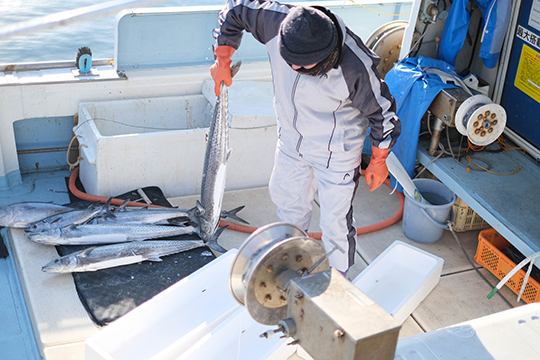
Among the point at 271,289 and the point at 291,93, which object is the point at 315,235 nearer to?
the point at 291,93

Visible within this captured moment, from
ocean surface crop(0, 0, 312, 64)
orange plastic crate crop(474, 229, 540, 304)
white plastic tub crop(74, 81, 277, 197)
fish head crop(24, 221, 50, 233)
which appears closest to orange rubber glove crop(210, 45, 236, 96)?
white plastic tub crop(74, 81, 277, 197)

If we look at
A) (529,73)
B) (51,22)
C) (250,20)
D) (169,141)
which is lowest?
(169,141)

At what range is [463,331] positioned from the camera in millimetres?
1878

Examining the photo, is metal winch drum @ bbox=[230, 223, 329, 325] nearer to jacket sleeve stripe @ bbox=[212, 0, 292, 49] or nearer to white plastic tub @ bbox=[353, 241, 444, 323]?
jacket sleeve stripe @ bbox=[212, 0, 292, 49]

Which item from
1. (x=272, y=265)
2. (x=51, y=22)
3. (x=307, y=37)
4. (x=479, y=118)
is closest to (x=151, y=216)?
(x=307, y=37)

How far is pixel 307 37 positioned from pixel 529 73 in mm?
2251

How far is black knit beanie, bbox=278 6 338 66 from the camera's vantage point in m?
2.24

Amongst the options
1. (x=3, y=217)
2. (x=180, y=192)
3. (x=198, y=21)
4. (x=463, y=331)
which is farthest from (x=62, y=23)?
(x=198, y=21)

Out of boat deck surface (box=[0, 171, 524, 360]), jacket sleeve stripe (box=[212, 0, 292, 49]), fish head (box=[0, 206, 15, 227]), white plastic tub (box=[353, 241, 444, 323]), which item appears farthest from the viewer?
fish head (box=[0, 206, 15, 227])

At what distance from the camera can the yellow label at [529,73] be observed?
12.1 ft

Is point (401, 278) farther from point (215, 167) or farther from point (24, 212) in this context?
point (24, 212)

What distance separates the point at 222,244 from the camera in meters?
3.77

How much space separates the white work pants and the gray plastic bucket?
79 cm

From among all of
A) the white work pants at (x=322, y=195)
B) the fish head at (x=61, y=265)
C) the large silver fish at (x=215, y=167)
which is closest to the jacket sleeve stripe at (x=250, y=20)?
the large silver fish at (x=215, y=167)
